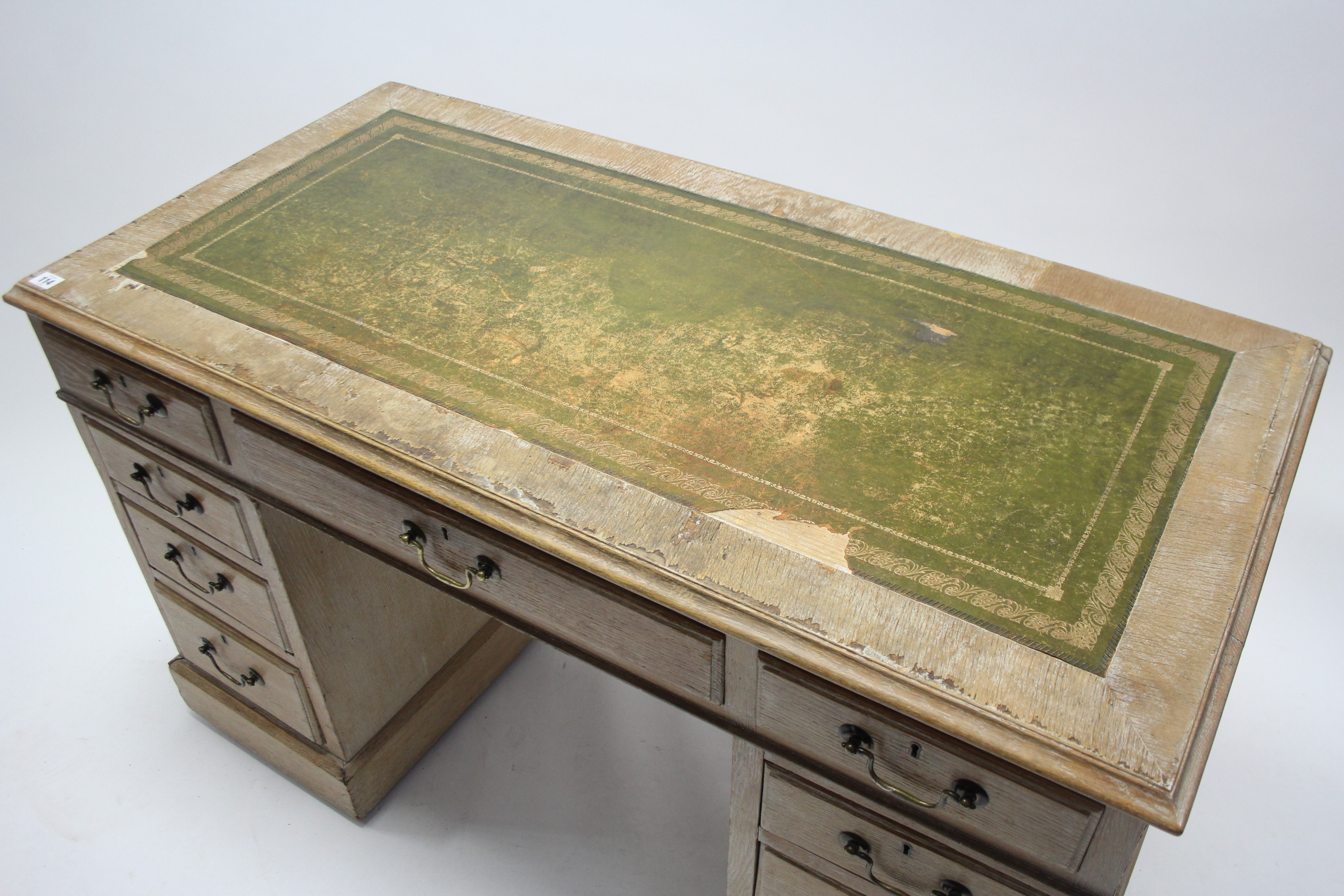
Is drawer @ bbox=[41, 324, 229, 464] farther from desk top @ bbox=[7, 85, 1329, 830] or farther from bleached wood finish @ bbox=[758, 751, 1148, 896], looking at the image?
bleached wood finish @ bbox=[758, 751, 1148, 896]

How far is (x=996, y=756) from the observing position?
1188 millimetres

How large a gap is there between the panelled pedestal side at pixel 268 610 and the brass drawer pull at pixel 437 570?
285 millimetres

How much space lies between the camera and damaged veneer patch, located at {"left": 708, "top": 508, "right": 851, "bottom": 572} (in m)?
1.31

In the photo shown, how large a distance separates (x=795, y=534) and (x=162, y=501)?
125cm

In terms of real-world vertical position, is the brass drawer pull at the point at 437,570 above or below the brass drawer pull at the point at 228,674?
above

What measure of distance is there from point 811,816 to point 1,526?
2.31 metres

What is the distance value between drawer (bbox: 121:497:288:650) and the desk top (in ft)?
1.63

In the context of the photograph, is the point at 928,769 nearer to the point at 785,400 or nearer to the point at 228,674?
the point at 785,400

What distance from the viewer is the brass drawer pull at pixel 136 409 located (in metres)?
1.72

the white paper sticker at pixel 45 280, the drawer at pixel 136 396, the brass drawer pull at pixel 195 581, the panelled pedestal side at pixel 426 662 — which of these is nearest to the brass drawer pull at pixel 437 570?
the panelled pedestal side at pixel 426 662

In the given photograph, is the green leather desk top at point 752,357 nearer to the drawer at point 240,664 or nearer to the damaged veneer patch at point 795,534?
the damaged veneer patch at point 795,534

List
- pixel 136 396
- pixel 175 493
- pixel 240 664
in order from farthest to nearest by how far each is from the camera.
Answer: pixel 240 664, pixel 175 493, pixel 136 396

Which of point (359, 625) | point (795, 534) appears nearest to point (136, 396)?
point (359, 625)

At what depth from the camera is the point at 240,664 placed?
2.17m
